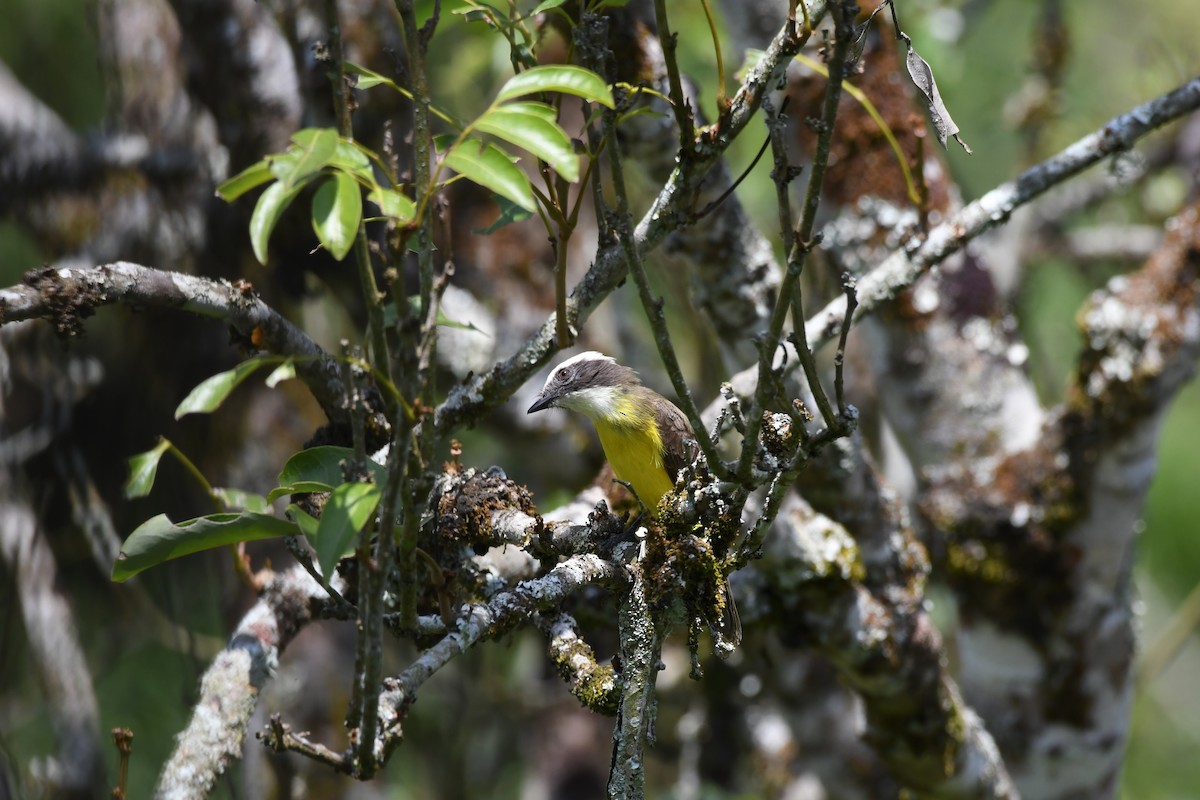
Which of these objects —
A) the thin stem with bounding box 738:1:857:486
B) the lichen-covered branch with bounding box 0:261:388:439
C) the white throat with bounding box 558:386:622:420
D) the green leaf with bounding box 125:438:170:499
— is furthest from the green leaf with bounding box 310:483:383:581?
the white throat with bounding box 558:386:622:420

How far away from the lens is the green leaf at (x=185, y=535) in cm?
199

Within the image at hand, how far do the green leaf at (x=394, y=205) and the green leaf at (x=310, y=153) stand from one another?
8 centimetres

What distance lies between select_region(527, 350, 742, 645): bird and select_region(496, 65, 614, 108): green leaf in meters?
2.13

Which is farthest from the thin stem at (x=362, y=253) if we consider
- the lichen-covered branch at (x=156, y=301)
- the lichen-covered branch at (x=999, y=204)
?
the lichen-covered branch at (x=999, y=204)

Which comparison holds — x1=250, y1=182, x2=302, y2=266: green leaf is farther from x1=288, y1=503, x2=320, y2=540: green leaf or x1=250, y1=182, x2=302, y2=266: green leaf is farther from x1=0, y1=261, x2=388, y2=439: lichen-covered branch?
x1=288, y1=503, x2=320, y2=540: green leaf

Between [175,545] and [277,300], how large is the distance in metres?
3.64

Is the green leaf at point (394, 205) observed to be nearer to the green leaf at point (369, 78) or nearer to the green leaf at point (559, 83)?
the green leaf at point (559, 83)

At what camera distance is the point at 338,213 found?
146cm

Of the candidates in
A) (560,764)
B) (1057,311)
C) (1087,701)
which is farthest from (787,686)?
(1057,311)

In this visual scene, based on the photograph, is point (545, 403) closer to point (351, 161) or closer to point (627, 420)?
point (627, 420)

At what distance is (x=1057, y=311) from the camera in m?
9.82

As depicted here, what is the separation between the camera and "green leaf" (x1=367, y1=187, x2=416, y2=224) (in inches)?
58.7

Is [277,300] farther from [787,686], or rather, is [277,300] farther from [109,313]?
[787,686]

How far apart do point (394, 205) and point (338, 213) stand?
0.28ft
